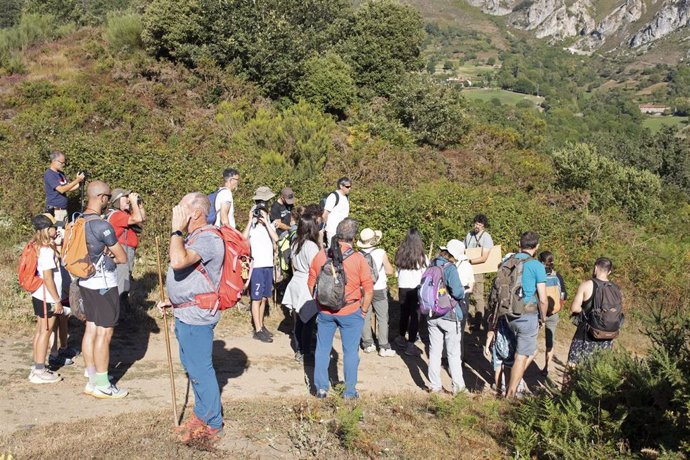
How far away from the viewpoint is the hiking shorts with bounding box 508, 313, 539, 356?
248 inches

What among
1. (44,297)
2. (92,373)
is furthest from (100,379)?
(44,297)

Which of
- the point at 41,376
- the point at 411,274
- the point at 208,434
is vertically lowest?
the point at 208,434

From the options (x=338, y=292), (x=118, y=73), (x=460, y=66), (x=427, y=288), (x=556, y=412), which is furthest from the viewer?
(x=460, y=66)

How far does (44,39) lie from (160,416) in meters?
21.5

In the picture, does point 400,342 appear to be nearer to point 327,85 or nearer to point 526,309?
point 526,309

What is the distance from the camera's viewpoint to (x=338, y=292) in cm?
538

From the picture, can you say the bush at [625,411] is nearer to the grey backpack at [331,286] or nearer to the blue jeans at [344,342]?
the blue jeans at [344,342]

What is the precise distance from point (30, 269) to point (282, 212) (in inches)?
133

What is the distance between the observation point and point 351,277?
5.52m

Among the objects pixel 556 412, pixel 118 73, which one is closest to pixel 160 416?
pixel 556 412

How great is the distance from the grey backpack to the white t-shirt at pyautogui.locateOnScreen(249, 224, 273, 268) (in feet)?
6.94

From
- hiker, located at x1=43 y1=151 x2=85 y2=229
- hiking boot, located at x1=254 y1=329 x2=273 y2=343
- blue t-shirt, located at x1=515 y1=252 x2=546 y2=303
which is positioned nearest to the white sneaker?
hiking boot, located at x1=254 y1=329 x2=273 y2=343

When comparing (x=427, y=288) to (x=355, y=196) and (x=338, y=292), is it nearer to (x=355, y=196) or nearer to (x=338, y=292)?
(x=338, y=292)

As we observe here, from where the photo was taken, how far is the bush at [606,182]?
67.4 feet
